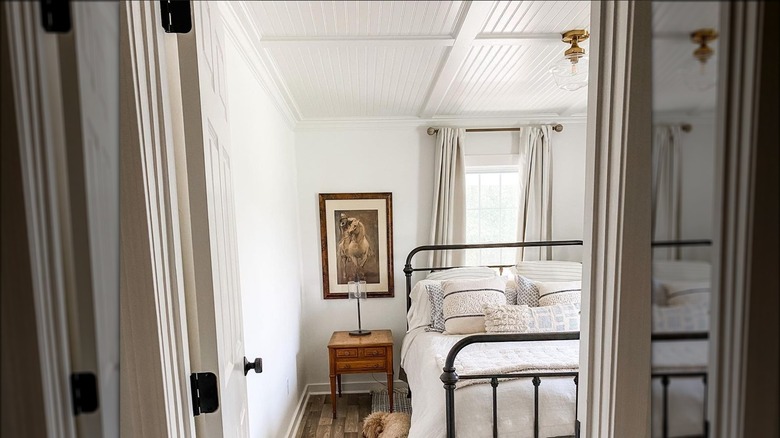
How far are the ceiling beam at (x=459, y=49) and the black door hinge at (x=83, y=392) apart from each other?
4.89 feet

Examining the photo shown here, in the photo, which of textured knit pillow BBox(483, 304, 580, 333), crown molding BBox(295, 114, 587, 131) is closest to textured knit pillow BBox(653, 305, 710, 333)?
textured knit pillow BBox(483, 304, 580, 333)

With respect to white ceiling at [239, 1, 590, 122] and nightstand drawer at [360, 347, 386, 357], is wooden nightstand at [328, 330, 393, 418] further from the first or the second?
white ceiling at [239, 1, 590, 122]

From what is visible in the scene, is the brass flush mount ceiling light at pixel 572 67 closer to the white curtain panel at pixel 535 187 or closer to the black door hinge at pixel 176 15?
the white curtain panel at pixel 535 187

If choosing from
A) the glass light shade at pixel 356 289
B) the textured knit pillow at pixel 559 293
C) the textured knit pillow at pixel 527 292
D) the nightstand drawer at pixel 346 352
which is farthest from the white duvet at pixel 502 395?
the glass light shade at pixel 356 289

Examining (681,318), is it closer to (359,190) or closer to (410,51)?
(410,51)

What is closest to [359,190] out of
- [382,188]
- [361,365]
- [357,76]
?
[382,188]

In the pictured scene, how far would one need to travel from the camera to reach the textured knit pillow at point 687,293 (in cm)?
30

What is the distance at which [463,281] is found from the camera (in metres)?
2.90

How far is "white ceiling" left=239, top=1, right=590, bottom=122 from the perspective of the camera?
1.46m

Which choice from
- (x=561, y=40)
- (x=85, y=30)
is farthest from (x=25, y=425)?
(x=561, y=40)

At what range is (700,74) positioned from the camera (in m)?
0.29

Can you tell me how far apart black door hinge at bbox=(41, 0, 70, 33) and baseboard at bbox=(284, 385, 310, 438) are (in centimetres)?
284

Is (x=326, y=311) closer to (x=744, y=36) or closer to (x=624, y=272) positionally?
(x=624, y=272)

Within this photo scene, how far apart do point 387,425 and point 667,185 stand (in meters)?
2.74
